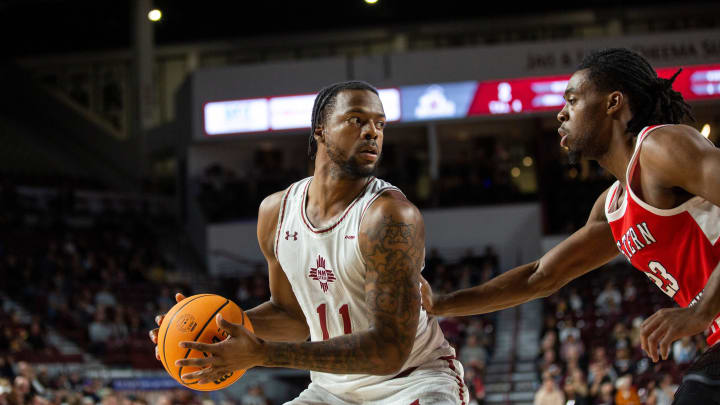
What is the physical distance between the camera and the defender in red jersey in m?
2.77

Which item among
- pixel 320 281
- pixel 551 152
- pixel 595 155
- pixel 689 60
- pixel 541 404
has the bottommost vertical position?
pixel 541 404

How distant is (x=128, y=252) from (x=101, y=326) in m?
4.08

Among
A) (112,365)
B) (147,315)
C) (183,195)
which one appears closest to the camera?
(112,365)

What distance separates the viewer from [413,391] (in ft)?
11.1

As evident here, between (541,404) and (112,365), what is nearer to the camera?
(541,404)

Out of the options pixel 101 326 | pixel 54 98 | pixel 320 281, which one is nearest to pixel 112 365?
pixel 101 326

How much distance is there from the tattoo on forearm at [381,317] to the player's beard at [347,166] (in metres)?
0.30

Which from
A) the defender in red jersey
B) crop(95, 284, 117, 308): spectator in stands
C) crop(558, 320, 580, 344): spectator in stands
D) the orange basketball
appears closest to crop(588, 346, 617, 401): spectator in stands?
crop(558, 320, 580, 344): spectator in stands

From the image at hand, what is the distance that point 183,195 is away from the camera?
71.6 ft

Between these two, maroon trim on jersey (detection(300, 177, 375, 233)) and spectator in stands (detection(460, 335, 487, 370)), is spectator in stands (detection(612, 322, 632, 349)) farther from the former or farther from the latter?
maroon trim on jersey (detection(300, 177, 375, 233))

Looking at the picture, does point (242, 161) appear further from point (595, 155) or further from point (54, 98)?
point (595, 155)

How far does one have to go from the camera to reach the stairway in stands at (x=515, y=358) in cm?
1248

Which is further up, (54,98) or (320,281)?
(54,98)

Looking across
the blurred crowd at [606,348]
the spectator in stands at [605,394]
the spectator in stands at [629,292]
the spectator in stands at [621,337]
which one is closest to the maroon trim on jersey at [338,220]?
the blurred crowd at [606,348]
